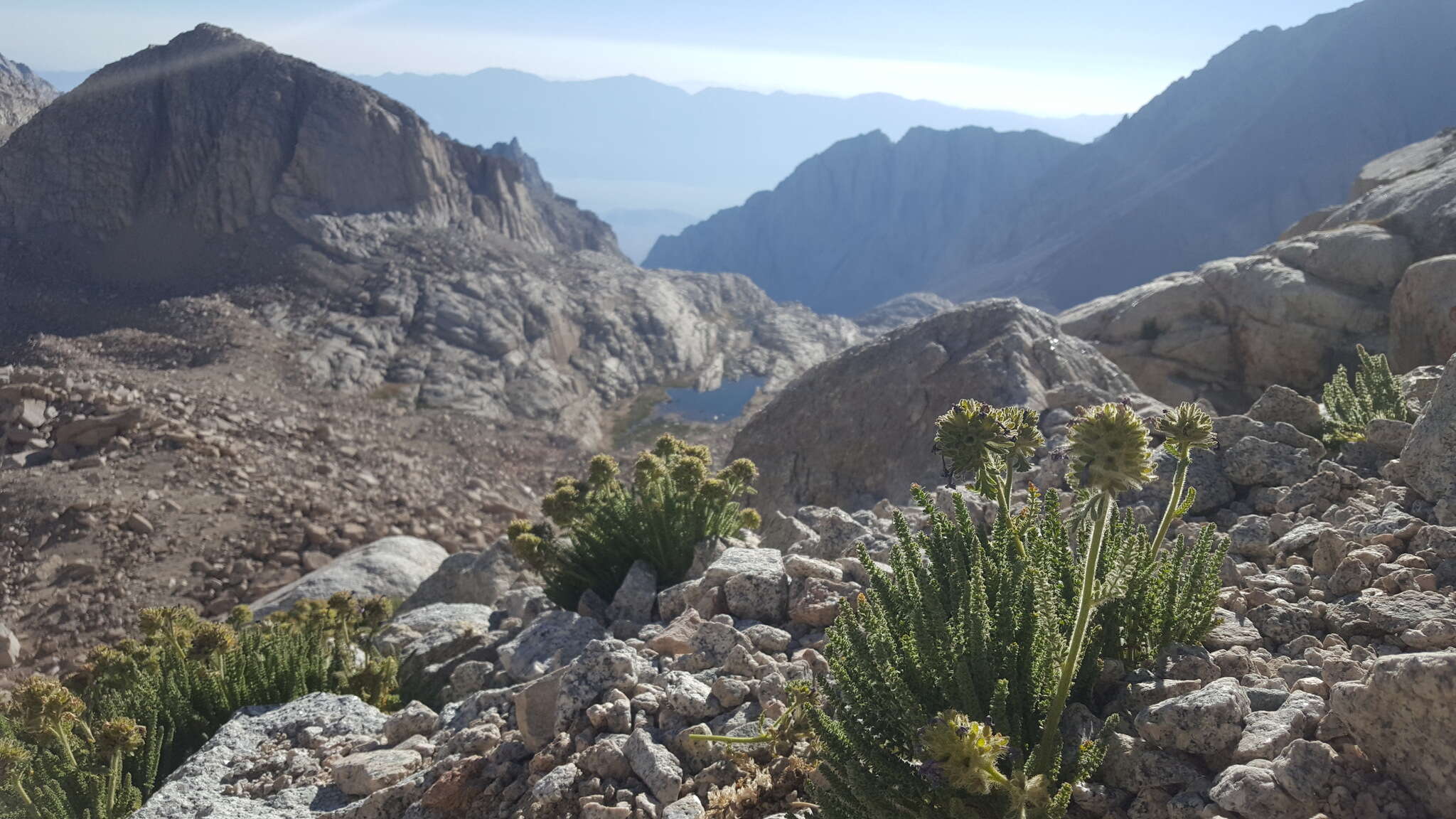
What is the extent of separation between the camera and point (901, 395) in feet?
35.5

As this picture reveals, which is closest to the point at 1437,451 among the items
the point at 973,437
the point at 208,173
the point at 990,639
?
the point at 973,437

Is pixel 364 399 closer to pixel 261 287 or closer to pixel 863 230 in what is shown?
pixel 261 287

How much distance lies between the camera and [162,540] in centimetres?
1642

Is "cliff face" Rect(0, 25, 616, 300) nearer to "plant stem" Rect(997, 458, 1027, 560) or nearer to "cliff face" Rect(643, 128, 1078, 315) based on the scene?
"plant stem" Rect(997, 458, 1027, 560)

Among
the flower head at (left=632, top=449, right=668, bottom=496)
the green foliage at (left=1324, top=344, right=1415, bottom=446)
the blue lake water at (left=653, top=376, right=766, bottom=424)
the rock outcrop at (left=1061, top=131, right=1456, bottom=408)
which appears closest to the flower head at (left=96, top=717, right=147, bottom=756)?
the flower head at (left=632, top=449, right=668, bottom=496)

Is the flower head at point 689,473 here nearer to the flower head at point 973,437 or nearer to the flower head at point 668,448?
the flower head at point 668,448

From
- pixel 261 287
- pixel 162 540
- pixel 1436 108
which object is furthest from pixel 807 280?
pixel 162 540

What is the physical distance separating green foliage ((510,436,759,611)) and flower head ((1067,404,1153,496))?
13.2 feet

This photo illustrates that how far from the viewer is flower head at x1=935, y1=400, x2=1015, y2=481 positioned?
3.15 m

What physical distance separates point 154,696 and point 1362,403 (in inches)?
324

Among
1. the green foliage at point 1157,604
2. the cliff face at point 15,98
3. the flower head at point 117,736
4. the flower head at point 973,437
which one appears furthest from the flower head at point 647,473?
the cliff face at point 15,98

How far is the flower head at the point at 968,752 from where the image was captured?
2125mm

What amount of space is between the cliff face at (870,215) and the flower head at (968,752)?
5743 inches

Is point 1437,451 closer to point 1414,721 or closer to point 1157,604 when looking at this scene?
point 1157,604
